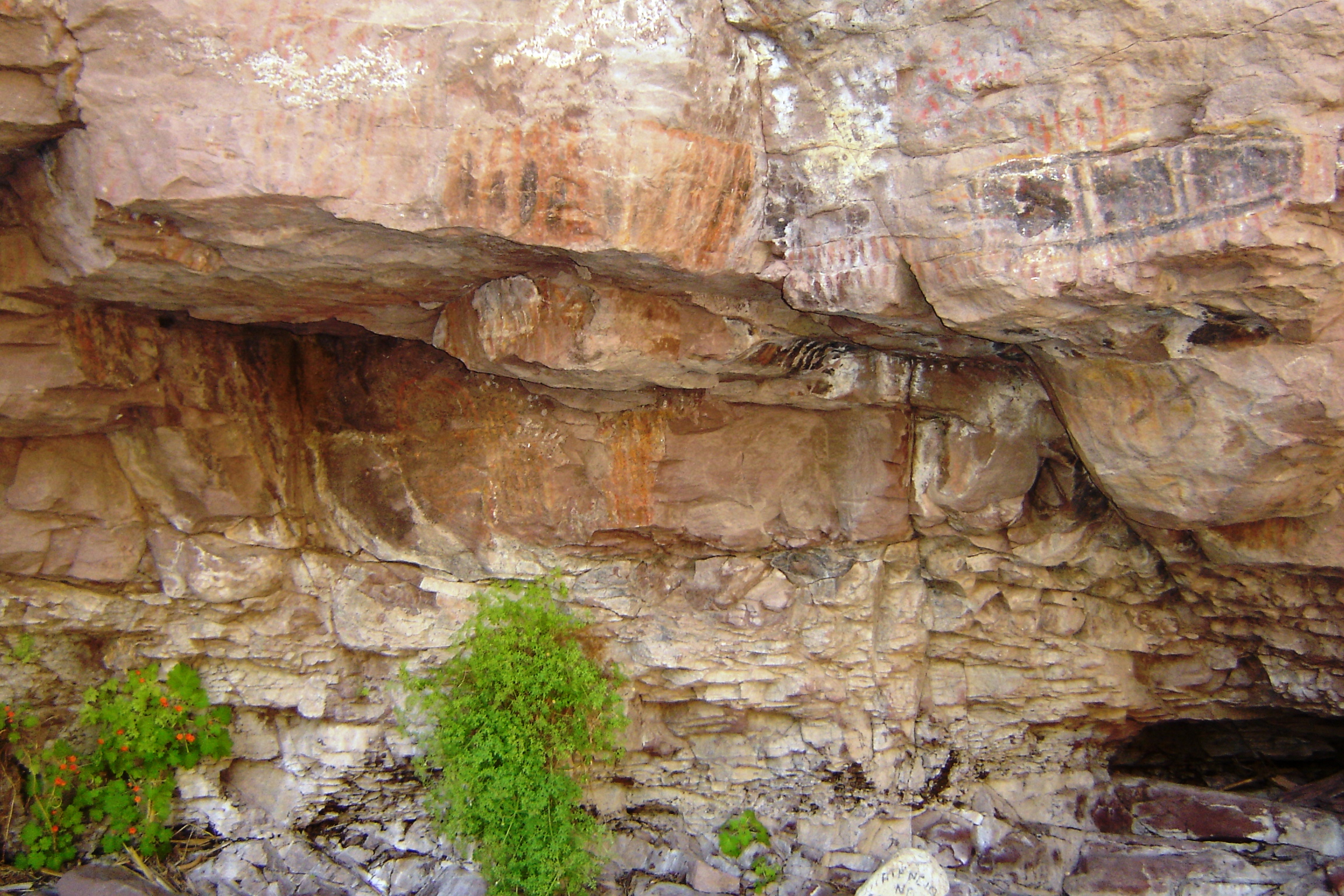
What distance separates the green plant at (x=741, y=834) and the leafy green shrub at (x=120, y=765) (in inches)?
110

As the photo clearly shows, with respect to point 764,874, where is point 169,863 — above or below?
below

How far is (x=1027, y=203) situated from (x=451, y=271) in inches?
84.8

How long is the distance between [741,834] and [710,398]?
2490mm

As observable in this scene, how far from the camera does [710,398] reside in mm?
4312

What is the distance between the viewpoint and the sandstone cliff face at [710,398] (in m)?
2.83

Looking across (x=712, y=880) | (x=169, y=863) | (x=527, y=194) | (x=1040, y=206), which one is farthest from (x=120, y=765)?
(x=1040, y=206)

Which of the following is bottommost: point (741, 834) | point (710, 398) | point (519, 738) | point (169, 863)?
point (169, 863)

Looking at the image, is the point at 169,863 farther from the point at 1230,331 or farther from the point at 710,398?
the point at 1230,331

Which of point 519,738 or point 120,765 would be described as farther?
point 120,765

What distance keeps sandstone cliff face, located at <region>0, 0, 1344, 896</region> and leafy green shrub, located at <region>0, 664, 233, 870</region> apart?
19 centimetres

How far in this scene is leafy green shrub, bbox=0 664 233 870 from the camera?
4.34 m

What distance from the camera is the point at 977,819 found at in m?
5.04

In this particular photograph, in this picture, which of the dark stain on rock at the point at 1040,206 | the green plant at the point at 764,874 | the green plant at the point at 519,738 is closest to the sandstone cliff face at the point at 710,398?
the dark stain on rock at the point at 1040,206

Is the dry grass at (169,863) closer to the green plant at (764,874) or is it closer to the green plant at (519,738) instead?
the green plant at (519,738)
